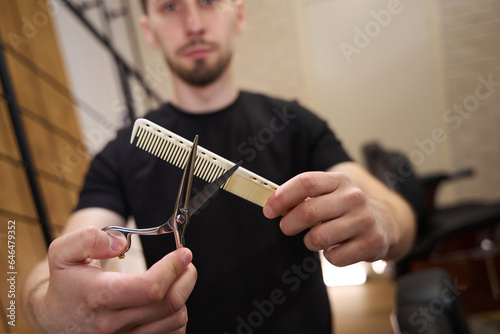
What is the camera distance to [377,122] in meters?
2.51

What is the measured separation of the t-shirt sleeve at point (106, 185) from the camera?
2.02 feet

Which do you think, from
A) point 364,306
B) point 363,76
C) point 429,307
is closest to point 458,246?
point 364,306

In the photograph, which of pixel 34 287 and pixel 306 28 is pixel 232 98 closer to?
pixel 34 287

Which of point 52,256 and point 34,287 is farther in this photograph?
point 34,287

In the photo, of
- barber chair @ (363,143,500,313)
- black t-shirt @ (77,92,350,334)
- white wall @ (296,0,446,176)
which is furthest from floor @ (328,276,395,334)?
black t-shirt @ (77,92,350,334)

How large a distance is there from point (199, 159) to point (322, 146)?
33 centimetres

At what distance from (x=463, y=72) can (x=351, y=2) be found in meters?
0.90

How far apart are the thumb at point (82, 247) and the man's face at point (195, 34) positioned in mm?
344

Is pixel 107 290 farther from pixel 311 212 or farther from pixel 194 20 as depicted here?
pixel 194 20

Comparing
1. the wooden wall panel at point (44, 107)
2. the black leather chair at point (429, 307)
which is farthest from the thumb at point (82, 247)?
the wooden wall panel at point (44, 107)

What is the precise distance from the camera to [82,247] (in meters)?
0.33

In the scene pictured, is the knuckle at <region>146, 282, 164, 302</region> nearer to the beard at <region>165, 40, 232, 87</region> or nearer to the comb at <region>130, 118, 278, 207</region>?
the comb at <region>130, 118, 278, 207</region>

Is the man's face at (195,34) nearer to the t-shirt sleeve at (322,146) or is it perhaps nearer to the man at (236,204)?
the man at (236,204)

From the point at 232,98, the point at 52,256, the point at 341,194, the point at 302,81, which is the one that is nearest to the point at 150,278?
the point at 52,256
